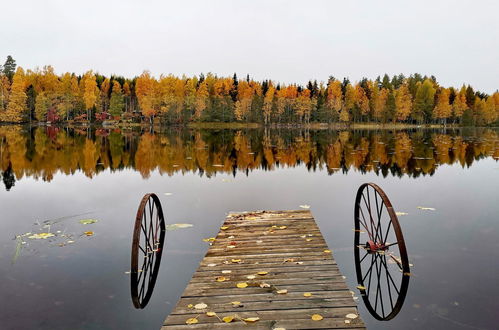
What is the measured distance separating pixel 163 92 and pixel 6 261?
103m

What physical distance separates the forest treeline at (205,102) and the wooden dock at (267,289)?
95.7 meters

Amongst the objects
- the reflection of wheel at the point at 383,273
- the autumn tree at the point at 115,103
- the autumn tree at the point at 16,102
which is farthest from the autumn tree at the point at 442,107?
the reflection of wheel at the point at 383,273

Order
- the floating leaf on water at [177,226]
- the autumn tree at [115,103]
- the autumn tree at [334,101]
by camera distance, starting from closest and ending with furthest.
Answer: the floating leaf on water at [177,226]
the autumn tree at [115,103]
the autumn tree at [334,101]

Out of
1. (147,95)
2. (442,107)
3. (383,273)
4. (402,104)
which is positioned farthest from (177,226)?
(442,107)

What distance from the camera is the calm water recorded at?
22.8 feet

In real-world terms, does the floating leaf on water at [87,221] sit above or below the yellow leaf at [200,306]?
below

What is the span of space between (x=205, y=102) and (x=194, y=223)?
307 feet

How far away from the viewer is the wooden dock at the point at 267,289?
5.35 metres

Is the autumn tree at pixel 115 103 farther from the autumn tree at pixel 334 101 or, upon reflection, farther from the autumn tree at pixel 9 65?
the autumn tree at pixel 334 101

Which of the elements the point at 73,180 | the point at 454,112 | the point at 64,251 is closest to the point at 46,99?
the point at 73,180

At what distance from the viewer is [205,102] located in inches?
4085

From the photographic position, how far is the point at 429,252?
9898 mm

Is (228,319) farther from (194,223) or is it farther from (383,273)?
(194,223)

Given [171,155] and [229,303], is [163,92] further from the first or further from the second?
[229,303]
